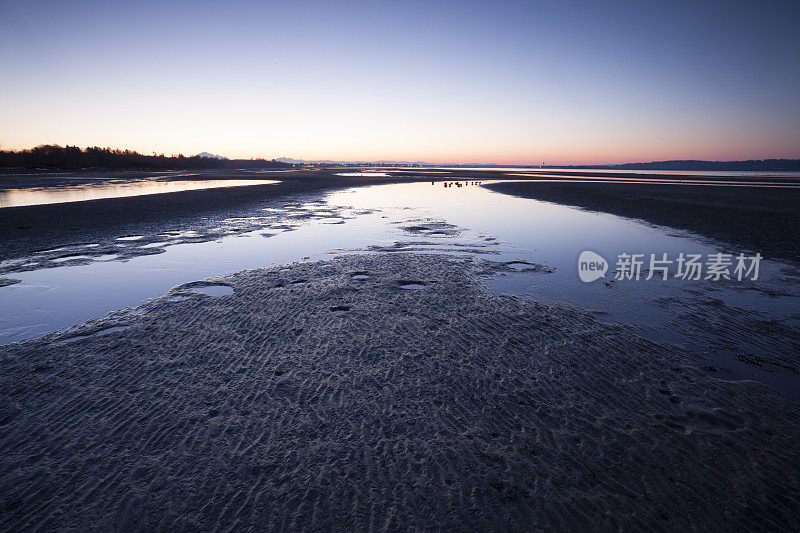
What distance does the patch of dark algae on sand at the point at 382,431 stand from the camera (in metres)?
2.83

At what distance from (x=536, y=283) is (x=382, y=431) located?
6.35 meters

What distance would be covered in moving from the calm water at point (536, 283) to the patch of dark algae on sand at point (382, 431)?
1055mm

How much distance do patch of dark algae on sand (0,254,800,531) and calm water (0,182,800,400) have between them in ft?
3.46

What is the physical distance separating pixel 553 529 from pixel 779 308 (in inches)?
317

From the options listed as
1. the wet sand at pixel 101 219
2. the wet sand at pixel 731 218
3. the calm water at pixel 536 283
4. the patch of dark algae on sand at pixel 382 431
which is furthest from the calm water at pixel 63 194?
the wet sand at pixel 731 218

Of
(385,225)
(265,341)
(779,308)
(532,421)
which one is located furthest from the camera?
(385,225)

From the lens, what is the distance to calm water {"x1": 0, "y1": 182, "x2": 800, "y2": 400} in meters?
5.83

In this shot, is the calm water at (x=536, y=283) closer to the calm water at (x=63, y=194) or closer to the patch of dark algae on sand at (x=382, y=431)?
the patch of dark algae on sand at (x=382, y=431)

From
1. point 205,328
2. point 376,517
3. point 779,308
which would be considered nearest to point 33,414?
point 205,328

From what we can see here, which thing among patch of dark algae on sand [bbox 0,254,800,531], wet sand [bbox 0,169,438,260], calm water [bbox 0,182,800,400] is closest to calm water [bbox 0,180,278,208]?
wet sand [bbox 0,169,438,260]

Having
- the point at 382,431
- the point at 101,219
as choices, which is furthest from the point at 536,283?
the point at 101,219

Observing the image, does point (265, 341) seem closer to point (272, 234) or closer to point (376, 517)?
point (376, 517)

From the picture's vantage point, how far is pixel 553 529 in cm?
269

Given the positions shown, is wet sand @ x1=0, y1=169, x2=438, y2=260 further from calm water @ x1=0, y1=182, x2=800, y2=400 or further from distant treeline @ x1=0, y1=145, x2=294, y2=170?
distant treeline @ x1=0, y1=145, x2=294, y2=170
